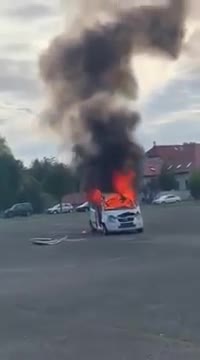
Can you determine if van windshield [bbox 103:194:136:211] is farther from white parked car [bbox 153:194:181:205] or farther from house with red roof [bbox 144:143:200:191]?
house with red roof [bbox 144:143:200:191]

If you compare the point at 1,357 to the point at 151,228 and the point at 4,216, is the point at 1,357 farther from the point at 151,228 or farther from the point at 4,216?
Answer: the point at 4,216

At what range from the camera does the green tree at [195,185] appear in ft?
314

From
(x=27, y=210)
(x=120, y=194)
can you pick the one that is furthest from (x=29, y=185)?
(x=120, y=194)

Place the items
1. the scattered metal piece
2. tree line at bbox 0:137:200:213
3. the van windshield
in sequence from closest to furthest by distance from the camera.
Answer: the scattered metal piece, the van windshield, tree line at bbox 0:137:200:213

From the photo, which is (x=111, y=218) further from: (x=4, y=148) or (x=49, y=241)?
(x=4, y=148)

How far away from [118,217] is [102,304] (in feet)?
91.3

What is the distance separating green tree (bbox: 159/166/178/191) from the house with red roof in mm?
672

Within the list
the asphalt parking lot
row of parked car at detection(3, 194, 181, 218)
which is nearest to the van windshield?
the asphalt parking lot

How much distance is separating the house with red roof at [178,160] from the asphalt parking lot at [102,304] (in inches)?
3343

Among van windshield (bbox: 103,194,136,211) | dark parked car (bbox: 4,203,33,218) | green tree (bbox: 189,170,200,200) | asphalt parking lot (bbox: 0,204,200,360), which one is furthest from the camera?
green tree (bbox: 189,170,200,200)

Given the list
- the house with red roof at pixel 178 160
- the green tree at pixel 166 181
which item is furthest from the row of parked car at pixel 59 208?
the house with red roof at pixel 178 160

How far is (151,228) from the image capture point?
50.2m

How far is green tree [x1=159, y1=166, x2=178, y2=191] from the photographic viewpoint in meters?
113

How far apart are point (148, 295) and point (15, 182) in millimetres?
90960
